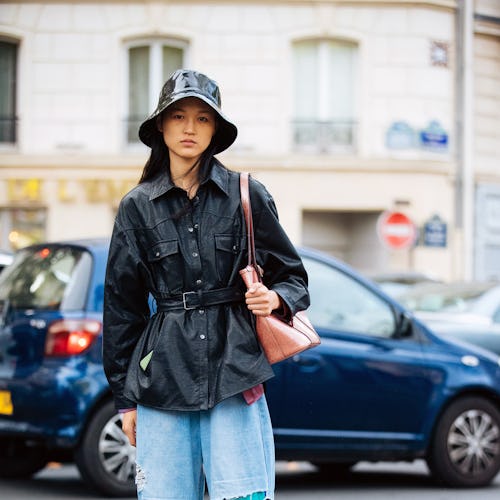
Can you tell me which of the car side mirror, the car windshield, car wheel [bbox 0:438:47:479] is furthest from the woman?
the car windshield

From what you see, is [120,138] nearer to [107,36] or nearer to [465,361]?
[107,36]

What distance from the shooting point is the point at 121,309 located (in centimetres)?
413

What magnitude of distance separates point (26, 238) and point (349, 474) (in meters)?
15.1

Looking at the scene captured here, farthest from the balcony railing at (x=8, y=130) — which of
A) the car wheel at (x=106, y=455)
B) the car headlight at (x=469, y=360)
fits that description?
the car wheel at (x=106, y=455)

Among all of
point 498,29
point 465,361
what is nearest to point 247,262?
point 465,361

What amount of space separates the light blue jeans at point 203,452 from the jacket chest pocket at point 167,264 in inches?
14.8

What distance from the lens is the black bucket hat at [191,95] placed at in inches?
160

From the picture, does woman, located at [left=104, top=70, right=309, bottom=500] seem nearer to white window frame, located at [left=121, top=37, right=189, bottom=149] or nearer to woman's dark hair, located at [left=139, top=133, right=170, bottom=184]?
woman's dark hair, located at [left=139, top=133, right=170, bottom=184]

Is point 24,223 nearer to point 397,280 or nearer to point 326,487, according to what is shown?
point 397,280

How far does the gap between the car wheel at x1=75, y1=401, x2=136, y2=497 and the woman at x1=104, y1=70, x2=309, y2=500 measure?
3635 millimetres

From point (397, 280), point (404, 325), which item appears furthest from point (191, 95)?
point (397, 280)

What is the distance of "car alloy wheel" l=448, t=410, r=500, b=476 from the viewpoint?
8.55 meters

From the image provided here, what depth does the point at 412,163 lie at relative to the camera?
77.5 ft

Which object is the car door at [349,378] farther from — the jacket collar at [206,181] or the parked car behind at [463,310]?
the jacket collar at [206,181]
